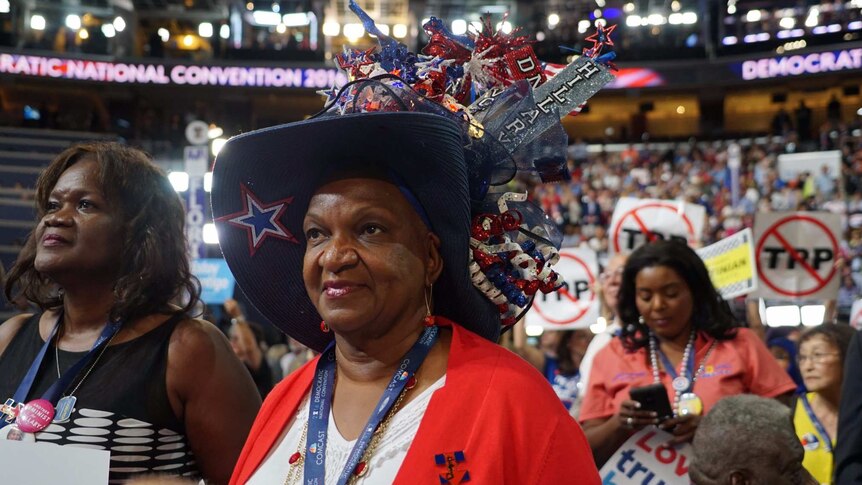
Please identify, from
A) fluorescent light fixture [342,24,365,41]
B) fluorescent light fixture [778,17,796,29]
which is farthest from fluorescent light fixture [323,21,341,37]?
fluorescent light fixture [778,17,796,29]

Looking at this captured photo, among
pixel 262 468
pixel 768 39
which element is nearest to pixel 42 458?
pixel 262 468

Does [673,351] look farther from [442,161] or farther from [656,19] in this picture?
[656,19]

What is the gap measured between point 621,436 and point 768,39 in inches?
1032

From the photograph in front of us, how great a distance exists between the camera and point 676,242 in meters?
3.45

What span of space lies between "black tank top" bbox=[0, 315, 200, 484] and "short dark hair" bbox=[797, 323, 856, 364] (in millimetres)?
2898

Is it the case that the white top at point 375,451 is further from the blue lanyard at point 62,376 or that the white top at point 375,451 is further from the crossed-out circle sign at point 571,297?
the crossed-out circle sign at point 571,297

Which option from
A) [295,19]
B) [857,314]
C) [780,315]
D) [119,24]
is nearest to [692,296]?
[857,314]

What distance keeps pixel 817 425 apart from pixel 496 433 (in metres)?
2.69

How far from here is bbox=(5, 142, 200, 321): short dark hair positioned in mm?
2314

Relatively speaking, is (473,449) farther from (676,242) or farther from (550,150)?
(676,242)

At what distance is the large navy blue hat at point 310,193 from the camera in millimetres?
1755

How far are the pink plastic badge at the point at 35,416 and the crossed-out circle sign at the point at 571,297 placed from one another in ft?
14.7

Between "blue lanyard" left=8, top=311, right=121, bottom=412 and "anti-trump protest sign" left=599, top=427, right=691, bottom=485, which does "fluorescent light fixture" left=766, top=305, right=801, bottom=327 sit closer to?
"anti-trump protest sign" left=599, top=427, right=691, bottom=485

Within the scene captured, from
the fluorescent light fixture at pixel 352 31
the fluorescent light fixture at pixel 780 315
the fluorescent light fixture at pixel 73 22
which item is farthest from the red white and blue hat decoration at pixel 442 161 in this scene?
the fluorescent light fixture at pixel 73 22
